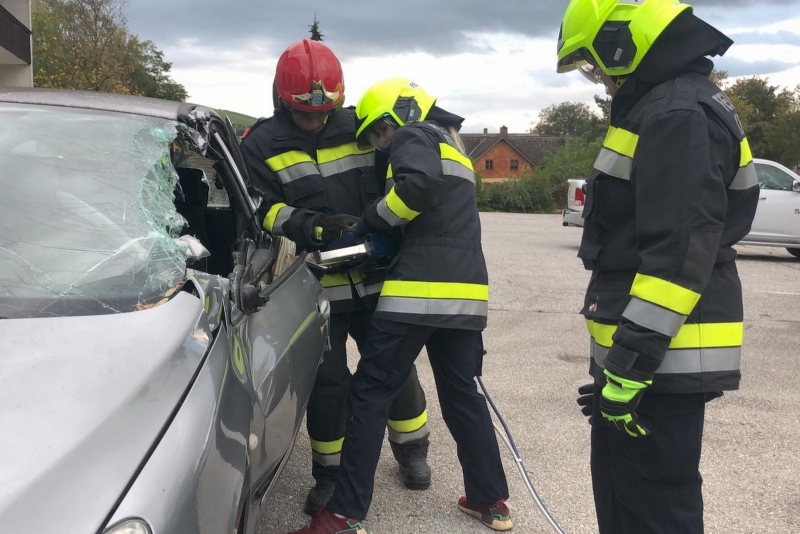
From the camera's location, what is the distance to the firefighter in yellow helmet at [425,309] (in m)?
2.73

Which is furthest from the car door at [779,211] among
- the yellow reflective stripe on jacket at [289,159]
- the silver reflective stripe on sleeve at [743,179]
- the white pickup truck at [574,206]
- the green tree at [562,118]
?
the green tree at [562,118]

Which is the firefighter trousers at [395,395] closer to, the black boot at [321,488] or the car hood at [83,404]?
the black boot at [321,488]

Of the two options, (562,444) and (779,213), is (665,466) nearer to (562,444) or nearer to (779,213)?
(562,444)

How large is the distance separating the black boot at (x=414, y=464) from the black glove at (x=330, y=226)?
1.07m

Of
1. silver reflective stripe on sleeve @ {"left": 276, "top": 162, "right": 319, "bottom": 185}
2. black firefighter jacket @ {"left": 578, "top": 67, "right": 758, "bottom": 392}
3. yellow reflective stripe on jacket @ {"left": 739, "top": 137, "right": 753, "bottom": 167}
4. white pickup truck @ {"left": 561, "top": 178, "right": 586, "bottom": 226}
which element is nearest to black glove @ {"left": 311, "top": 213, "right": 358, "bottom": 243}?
silver reflective stripe on sleeve @ {"left": 276, "top": 162, "right": 319, "bottom": 185}

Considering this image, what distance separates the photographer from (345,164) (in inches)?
126

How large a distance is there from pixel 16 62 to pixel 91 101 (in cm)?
1330

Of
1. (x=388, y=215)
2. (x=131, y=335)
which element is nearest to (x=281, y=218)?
(x=388, y=215)

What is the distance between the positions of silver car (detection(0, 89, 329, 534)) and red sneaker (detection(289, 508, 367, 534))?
0.55 metres

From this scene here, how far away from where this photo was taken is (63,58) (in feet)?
103

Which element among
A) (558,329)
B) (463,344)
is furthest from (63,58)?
(463,344)

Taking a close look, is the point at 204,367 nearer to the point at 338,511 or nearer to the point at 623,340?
the point at 623,340

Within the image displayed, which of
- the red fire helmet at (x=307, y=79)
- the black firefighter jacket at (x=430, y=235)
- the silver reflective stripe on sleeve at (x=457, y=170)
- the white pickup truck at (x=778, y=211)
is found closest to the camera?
the black firefighter jacket at (x=430, y=235)

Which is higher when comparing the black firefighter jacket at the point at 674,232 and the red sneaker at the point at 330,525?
the black firefighter jacket at the point at 674,232
